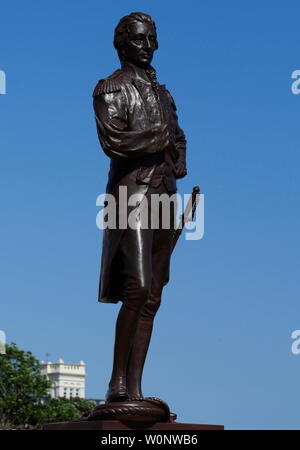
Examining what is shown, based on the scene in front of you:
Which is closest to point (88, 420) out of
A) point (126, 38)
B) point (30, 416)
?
point (126, 38)

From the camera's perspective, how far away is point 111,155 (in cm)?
980

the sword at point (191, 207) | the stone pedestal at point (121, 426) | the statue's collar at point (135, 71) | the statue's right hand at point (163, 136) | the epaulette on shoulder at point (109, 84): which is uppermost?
the statue's collar at point (135, 71)

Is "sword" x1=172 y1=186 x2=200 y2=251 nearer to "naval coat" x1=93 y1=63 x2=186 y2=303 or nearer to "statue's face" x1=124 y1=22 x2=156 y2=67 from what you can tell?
"naval coat" x1=93 y1=63 x2=186 y2=303

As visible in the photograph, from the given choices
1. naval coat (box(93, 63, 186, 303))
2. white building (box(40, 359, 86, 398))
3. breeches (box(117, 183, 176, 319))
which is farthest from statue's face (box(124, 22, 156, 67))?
white building (box(40, 359, 86, 398))

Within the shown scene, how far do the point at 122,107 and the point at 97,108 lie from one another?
0.79ft

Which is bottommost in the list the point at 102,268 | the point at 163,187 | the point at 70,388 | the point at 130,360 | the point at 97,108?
the point at 130,360

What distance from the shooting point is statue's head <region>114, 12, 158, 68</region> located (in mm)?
10219

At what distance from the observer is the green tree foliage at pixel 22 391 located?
43844 mm

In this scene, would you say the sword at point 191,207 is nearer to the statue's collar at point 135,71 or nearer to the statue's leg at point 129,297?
the statue's leg at point 129,297

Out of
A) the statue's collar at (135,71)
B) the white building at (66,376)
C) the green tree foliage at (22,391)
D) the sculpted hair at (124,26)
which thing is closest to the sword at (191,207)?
the statue's collar at (135,71)

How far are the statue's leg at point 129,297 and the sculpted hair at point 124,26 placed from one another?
1947 mm

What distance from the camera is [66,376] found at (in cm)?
12094
